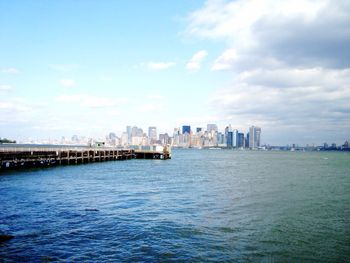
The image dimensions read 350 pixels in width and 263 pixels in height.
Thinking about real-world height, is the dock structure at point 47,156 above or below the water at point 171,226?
above

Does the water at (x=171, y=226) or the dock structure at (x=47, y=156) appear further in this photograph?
the dock structure at (x=47, y=156)

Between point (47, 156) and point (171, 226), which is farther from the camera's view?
point (47, 156)

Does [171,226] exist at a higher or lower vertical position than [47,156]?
lower

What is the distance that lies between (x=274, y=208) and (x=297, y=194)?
32.0ft

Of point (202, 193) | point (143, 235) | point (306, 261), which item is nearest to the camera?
point (306, 261)

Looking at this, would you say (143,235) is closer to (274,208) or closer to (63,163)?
(274,208)

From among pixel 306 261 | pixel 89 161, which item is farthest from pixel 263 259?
pixel 89 161

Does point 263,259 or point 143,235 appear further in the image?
point 143,235

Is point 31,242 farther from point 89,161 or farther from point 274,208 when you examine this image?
point 89,161

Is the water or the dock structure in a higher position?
the dock structure

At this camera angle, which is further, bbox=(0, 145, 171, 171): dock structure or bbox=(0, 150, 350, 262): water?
bbox=(0, 145, 171, 171): dock structure

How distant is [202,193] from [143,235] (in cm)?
1771

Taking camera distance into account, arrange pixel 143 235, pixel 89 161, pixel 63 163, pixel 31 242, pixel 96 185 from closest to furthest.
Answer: pixel 31 242 < pixel 143 235 < pixel 96 185 < pixel 63 163 < pixel 89 161

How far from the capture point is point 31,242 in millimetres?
17203
